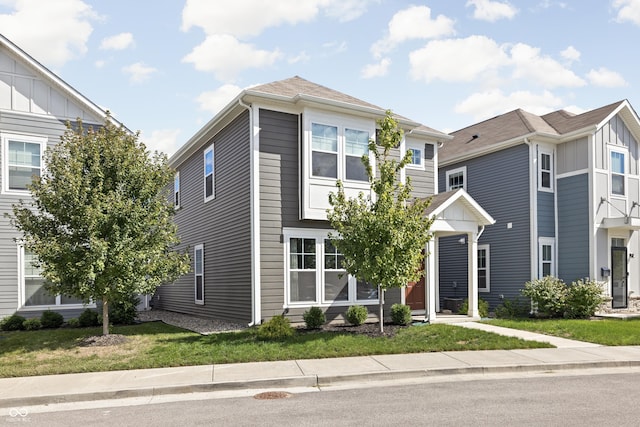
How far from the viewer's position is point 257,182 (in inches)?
537

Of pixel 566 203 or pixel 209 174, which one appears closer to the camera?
pixel 209 174

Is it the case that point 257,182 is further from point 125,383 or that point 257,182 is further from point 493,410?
point 493,410

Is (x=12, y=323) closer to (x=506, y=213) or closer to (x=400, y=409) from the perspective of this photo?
(x=400, y=409)

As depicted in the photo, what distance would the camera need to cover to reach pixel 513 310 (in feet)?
58.0

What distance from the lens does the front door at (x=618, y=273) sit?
60.3ft

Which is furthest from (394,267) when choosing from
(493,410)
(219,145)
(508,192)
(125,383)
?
(508,192)

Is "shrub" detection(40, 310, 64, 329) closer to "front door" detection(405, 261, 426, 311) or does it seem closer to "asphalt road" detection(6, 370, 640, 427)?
"asphalt road" detection(6, 370, 640, 427)

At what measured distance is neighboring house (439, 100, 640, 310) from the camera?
18.0 metres

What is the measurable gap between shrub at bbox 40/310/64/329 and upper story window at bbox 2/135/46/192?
139 inches

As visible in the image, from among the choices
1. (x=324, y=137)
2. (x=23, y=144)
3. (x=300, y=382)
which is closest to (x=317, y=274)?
(x=324, y=137)

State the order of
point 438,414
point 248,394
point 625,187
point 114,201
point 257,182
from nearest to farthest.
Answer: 1. point 438,414
2. point 248,394
3. point 114,201
4. point 257,182
5. point 625,187

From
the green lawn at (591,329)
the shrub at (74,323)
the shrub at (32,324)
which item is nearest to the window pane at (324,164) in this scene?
the green lawn at (591,329)

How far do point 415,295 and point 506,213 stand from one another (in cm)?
552

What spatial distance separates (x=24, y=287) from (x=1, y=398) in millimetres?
8208
